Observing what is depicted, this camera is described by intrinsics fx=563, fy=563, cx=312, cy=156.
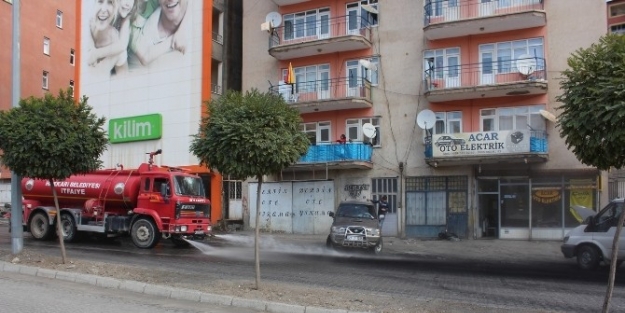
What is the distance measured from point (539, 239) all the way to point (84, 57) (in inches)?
1192

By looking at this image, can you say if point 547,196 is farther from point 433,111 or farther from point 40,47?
point 40,47

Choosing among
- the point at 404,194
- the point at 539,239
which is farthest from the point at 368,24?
the point at 539,239

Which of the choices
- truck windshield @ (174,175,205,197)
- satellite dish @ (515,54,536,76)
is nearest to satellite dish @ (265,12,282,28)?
satellite dish @ (515,54,536,76)

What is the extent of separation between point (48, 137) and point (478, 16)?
19.8 m

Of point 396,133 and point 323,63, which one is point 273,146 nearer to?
point 396,133

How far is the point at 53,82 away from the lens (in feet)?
156

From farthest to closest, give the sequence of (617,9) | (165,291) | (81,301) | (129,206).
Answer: (617,9)
(129,206)
(165,291)
(81,301)

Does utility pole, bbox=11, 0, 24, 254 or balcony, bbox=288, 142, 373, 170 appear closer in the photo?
utility pole, bbox=11, 0, 24, 254

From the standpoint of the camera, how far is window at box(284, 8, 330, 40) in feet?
99.9

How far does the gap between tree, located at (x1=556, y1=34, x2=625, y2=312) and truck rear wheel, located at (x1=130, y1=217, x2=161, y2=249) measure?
14.7 metres

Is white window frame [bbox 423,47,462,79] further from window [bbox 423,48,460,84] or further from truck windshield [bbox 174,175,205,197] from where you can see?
truck windshield [bbox 174,175,205,197]

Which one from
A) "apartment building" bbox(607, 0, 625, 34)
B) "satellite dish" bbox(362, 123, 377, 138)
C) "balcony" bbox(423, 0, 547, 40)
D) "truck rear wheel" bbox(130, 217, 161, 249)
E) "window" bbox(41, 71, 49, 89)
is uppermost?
"apartment building" bbox(607, 0, 625, 34)

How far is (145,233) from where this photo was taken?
19.5 meters

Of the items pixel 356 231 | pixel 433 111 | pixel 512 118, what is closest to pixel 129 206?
pixel 356 231
